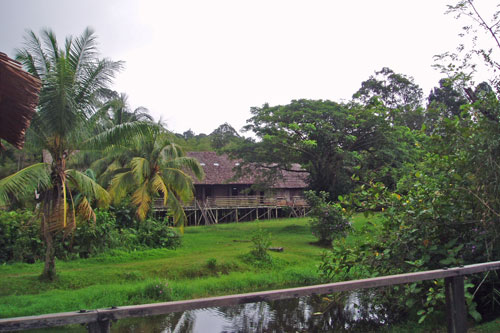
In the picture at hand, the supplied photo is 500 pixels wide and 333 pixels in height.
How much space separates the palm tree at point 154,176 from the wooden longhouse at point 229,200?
9.69 metres

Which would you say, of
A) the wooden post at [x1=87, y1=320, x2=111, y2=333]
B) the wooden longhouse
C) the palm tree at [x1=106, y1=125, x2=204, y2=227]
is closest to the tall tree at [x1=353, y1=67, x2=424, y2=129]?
the wooden longhouse

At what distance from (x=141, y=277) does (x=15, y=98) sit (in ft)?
27.6

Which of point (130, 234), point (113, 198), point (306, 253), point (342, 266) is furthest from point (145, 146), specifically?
point (342, 266)

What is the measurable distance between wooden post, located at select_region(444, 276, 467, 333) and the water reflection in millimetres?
3604

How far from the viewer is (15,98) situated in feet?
10.4

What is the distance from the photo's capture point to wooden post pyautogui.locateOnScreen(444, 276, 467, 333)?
10.7ft

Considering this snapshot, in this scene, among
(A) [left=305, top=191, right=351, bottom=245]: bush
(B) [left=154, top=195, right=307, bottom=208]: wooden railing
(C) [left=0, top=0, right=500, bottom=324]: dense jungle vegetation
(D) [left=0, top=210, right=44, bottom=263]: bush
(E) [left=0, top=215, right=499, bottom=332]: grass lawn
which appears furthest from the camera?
(B) [left=154, top=195, right=307, bottom=208]: wooden railing

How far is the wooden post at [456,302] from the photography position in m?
3.25

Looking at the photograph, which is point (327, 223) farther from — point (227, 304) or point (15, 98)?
point (227, 304)

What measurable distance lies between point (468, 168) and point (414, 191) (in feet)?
3.97

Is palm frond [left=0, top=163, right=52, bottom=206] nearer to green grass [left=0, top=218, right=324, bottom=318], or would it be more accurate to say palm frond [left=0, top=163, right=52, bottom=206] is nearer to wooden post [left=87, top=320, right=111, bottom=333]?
green grass [left=0, top=218, right=324, bottom=318]

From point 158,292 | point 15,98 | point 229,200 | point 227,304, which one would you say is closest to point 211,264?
point 158,292

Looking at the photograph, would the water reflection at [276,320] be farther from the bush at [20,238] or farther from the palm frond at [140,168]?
the palm frond at [140,168]

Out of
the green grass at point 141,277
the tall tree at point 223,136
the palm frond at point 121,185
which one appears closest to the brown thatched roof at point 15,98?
the green grass at point 141,277
